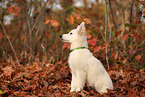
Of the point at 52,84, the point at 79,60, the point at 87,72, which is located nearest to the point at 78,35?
the point at 79,60

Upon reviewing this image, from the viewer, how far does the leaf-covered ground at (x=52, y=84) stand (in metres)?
3.18

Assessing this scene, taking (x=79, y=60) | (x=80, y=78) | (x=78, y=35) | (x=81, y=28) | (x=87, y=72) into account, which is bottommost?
(x=80, y=78)

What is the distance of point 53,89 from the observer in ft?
12.0

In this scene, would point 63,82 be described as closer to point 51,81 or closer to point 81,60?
point 51,81

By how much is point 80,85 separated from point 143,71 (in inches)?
93.3

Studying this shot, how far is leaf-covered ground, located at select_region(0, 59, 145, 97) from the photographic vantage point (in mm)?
3182

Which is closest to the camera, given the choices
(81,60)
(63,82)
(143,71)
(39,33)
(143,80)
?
(81,60)

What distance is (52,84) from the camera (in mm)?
4000

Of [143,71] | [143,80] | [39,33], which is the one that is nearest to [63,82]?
[143,80]

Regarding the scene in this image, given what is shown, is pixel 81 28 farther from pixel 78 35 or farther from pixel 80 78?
pixel 80 78

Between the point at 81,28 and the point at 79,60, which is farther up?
the point at 81,28

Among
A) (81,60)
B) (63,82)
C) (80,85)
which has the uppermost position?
(81,60)

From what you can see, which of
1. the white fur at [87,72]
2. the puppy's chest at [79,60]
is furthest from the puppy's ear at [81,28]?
the puppy's chest at [79,60]

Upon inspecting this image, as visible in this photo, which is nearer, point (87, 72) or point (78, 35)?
point (87, 72)
